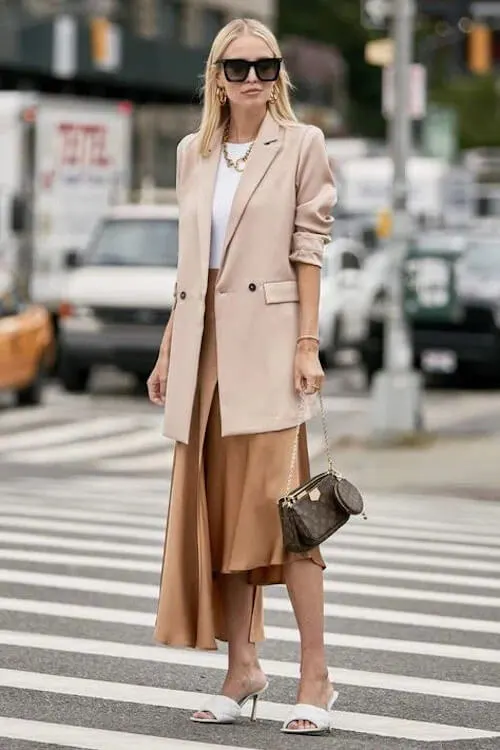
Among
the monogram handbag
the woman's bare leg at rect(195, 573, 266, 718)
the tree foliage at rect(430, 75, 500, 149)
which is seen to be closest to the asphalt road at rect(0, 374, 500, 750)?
the woman's bare leg at rect(195, 573, 266, 718)

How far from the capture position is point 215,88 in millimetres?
6652

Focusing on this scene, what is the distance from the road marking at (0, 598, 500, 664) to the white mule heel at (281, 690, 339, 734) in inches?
64.0

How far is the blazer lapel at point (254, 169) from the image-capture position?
654 centimetres

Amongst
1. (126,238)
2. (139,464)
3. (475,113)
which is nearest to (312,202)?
(139,464)

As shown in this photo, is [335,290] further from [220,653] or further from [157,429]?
[220,653]

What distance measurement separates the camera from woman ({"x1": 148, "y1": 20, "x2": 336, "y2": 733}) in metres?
6.52

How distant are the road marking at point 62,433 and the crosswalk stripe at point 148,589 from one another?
7292 mm

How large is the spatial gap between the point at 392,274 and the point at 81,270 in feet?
16.7

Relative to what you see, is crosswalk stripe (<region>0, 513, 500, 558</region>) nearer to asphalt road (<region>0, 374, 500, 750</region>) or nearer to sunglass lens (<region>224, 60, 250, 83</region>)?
asphalt road (<region>0, 374, 500, 750</region>)

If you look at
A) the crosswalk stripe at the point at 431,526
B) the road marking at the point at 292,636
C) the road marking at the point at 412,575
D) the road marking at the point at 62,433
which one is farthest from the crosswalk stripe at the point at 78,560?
the road marking at the point at 62,433

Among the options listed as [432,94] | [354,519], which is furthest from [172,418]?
[432,94]

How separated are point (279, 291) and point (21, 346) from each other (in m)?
14.0

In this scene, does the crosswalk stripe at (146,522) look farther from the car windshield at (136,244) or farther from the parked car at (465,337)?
the parked car at (465,337)

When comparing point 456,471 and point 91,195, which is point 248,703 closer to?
point 456,471
